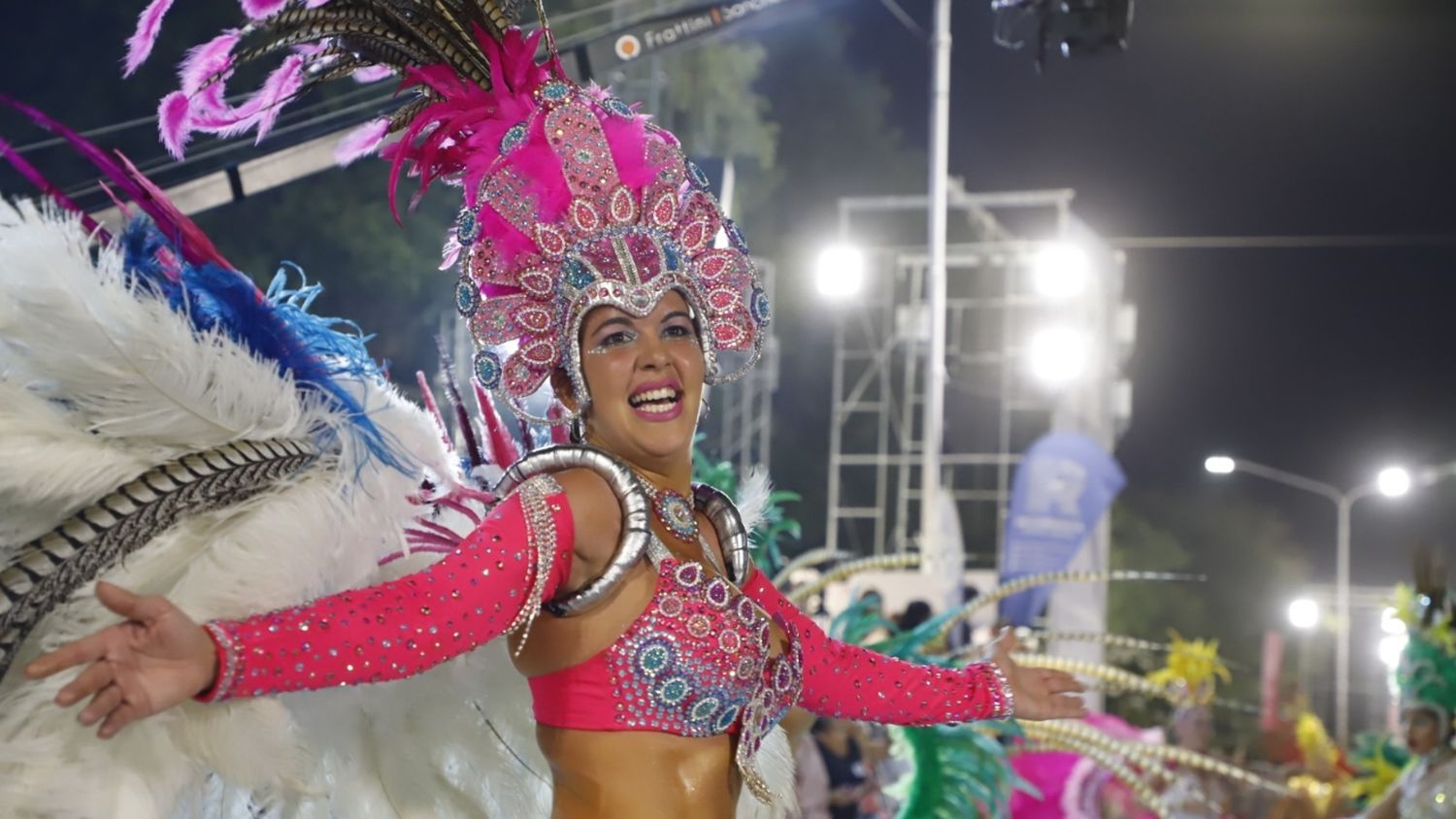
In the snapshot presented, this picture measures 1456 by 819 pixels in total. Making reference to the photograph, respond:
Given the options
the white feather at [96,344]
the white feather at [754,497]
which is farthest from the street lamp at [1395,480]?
the white feather at [96,344]

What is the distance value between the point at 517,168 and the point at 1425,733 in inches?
226

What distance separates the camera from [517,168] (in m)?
2.45

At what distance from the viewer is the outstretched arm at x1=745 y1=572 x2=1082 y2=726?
8.66 feet

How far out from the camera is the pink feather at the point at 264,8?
237 centimetres

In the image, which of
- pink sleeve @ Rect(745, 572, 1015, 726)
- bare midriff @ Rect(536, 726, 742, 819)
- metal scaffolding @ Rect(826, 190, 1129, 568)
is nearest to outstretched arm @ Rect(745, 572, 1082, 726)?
pink sleeve @ Rect(745, 572, 1015, 726)

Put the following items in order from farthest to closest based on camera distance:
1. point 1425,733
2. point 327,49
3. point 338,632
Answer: point 1425,733 < point 327,49 < point 338,632

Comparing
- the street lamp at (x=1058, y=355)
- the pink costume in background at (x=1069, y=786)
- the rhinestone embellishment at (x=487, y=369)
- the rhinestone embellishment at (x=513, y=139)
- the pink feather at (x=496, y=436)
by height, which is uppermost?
the street lamp at (x=1058, y=355)

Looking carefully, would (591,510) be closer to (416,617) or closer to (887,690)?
(416,617)

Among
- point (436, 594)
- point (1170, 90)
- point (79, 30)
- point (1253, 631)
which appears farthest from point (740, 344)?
point (1253, 631)

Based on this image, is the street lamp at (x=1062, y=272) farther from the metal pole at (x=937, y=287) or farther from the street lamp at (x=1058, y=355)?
the metal pole at (x=937, y=287)

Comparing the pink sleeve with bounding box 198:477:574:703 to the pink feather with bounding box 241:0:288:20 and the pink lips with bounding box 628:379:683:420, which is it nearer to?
the pink lips with bounding box 628:379:683:420

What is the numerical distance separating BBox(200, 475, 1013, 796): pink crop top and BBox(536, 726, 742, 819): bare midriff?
0.02 m

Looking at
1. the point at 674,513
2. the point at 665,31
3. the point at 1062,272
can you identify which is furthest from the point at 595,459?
the point at 1062,272

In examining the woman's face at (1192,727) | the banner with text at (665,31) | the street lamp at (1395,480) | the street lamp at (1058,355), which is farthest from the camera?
the street lamp at (1395,480)
